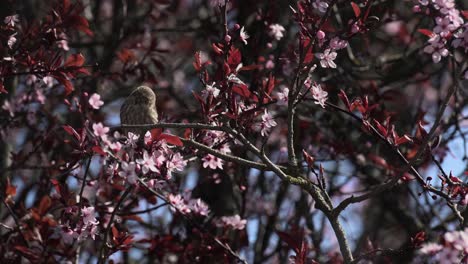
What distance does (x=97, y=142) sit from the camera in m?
3.46

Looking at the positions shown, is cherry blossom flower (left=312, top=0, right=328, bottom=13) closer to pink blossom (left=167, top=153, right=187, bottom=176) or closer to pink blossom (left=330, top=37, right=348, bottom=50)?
pink blossom (left=330, top=37, right=348, bottom=50)

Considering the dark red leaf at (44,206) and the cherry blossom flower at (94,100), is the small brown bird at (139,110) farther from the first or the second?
the cherry blossom flower at (94,100)

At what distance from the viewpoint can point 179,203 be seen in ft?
14.6

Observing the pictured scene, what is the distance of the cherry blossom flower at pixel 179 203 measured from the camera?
439 centimetres

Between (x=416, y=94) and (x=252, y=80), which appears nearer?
(x=252, y=80)

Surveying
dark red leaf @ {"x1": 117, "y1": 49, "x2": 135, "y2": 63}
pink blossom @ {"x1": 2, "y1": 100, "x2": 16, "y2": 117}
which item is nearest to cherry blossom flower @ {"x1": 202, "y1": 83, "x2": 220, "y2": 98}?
dark red leaf @ {"x1": 117, "y1": 49, "x2": 135, "y2": 63}

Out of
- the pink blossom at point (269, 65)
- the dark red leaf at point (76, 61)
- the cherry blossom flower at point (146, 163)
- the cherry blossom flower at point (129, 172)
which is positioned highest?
the pink blossom at point (269, 65)

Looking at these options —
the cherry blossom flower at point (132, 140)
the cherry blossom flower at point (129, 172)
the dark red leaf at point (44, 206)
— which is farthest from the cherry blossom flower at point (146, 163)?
the dark red leaf at point (44, 206)

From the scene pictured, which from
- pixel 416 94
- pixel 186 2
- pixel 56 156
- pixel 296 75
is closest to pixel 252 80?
pixel 56 156

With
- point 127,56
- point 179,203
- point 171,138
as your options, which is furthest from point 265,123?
point 127,56

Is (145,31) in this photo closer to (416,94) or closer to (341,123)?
(341,123)

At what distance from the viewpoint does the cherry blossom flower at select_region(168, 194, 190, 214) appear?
173 inches

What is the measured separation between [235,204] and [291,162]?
2523 mm

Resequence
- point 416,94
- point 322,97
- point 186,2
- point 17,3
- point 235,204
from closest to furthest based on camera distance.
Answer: point 322,97, point 17,3, point 235,204, point 416,94, point 186,2
